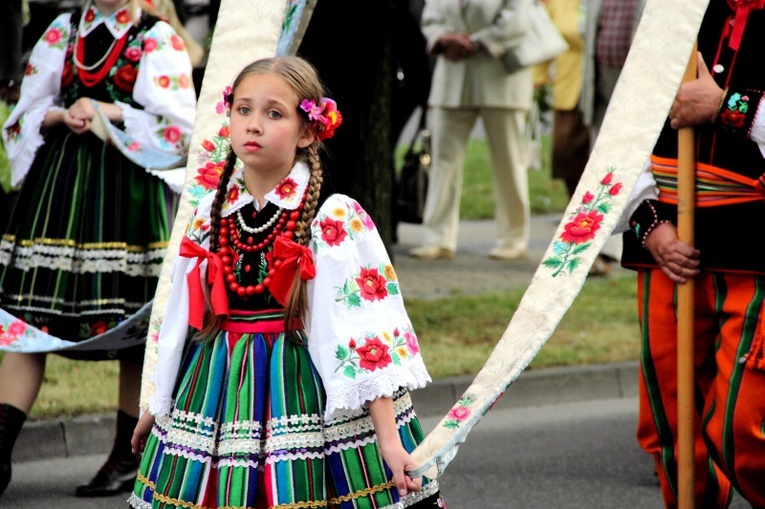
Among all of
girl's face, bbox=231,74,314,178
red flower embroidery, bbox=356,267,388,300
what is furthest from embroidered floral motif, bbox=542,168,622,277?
girl's face, bbox=231,74,314,178

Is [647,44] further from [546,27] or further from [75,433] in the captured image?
[546,27]

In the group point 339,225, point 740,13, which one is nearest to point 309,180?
point 339,225

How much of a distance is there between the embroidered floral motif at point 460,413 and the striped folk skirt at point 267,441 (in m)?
0.12

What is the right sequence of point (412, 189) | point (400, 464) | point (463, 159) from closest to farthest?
point (400, 464) < point (463, 159) < point (412, 189)

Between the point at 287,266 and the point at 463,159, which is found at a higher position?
the point at 287,266

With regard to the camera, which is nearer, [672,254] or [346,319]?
[346,319]

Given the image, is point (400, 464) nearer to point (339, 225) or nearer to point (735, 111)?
point (339, 225)

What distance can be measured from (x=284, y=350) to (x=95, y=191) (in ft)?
7.15

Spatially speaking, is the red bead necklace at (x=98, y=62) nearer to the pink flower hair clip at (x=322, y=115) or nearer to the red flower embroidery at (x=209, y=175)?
the red flower embroidery at (x=209, y=175)

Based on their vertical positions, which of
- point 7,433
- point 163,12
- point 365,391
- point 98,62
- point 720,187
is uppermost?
point 163,12

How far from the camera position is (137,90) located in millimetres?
5539

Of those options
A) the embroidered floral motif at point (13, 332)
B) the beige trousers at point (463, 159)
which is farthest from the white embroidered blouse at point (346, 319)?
the beige trousers at point (463, 159)

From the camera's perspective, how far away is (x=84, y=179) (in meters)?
5.55

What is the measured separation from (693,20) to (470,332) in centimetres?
443
